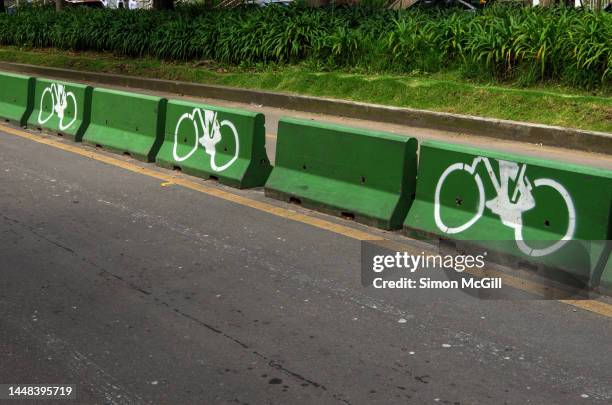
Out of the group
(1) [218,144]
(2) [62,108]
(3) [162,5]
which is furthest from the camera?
(3) [162,5]

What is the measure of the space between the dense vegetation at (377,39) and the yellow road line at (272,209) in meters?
7.43

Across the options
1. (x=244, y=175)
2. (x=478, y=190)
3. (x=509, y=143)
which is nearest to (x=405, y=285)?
(x=478, y=190)

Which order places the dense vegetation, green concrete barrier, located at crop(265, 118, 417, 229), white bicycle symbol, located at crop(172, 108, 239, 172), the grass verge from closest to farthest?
green concrete barrier, located at crop(265, 118, 417, 229), white bicycle symbol, located at crop(172, 108, 239, 172), the grass verge, the dense vegetation

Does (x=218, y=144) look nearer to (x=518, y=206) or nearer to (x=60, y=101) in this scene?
(x=518, y=206)

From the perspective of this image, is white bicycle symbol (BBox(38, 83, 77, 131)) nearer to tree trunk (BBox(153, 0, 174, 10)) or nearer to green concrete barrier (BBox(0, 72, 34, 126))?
green concrete barrier (BBox(0, 72, 34, 126))

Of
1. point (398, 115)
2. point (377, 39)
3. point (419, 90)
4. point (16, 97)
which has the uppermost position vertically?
Result: point (377, 39)

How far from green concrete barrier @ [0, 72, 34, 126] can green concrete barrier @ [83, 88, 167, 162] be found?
2.29 metres

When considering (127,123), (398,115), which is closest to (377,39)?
(398,115)

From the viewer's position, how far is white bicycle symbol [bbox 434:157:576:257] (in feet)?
21.5

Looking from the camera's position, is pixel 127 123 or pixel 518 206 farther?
pixel 127 123

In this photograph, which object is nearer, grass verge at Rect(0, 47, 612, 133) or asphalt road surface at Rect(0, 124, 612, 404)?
asphalt road surface at Rect(0, 124, 612, 404)

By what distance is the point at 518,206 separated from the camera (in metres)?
6.87

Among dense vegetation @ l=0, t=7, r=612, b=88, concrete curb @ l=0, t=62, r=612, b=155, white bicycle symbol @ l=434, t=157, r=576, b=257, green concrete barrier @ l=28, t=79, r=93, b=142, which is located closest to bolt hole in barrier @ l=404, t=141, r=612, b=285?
white bicycle symbol @ l=434, t=157, r=576, b=257

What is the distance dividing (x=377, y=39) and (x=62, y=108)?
7.59m
